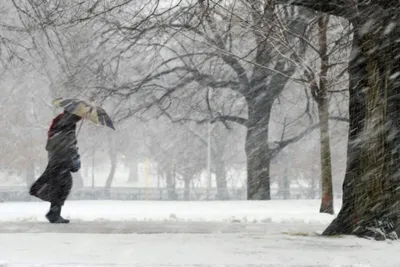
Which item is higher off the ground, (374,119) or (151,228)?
(374,119)

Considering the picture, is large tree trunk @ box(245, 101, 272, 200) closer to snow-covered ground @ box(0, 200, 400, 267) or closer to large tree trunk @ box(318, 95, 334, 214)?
large tree trunk @ box(318, 95, 334, 214)

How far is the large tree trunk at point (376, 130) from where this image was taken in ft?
24.3

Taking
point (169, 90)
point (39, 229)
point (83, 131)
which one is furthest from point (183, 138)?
point (39, 229)

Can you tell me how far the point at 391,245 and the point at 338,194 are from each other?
45500 millimetres

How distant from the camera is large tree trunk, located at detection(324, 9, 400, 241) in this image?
24.3 feet

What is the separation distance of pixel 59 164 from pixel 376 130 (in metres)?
4.59

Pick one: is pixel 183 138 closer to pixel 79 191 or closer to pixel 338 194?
pixel 79 191

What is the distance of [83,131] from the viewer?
42.1 metres

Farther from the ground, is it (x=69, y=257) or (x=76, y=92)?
(x=76, y=92)

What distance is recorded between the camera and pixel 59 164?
9.52 metres

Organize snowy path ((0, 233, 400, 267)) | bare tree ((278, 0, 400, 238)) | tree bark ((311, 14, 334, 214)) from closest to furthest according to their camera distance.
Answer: snowy path ((0, 233, 400, 267)) < bare tree ((278, 0, 400, 238)) < tree bark ((311, 14, 334, 214))

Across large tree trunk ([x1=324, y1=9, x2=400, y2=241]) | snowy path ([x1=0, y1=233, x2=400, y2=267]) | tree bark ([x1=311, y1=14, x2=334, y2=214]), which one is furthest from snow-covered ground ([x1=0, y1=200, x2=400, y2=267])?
tree bark ([x1=311, y1=14, x2=334, y2=214])

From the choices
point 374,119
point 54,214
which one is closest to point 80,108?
point 54,214

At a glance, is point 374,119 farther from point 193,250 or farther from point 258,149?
point 258,149
